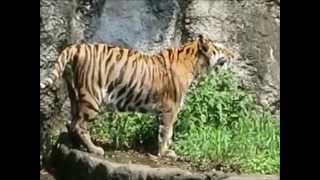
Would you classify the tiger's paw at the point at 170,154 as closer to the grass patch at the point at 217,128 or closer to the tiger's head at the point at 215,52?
the grass patch at the point at 217,128

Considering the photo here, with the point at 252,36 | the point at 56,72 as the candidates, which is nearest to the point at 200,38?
the point at 252,36

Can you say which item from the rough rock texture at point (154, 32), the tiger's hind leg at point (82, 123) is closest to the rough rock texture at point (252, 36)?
the rough rock texture at point (154, 32)

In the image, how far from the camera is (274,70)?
270 centimetres

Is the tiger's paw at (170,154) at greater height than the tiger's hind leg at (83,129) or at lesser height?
lesser

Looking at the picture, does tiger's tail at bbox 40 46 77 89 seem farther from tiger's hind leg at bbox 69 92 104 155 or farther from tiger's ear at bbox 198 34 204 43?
tiger's ear at bbox 198 34 204 43

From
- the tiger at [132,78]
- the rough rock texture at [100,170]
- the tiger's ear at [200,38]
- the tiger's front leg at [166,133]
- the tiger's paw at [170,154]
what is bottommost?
the rough rock texture at [100,170]

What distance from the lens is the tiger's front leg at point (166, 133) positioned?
2691 millimetres

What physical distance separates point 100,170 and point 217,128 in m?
0.46

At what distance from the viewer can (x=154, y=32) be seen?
8.89 ft

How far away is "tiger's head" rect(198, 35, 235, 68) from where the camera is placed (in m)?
2.71

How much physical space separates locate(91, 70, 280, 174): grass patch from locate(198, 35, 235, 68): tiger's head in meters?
0.04

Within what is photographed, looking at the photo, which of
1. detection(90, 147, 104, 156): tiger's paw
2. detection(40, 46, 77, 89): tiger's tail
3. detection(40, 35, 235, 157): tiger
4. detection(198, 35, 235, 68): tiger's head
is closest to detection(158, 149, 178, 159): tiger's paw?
detection(40, 35, 235, 157): tiger

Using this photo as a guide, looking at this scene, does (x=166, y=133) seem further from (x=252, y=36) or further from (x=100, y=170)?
(x=252, y=36)
